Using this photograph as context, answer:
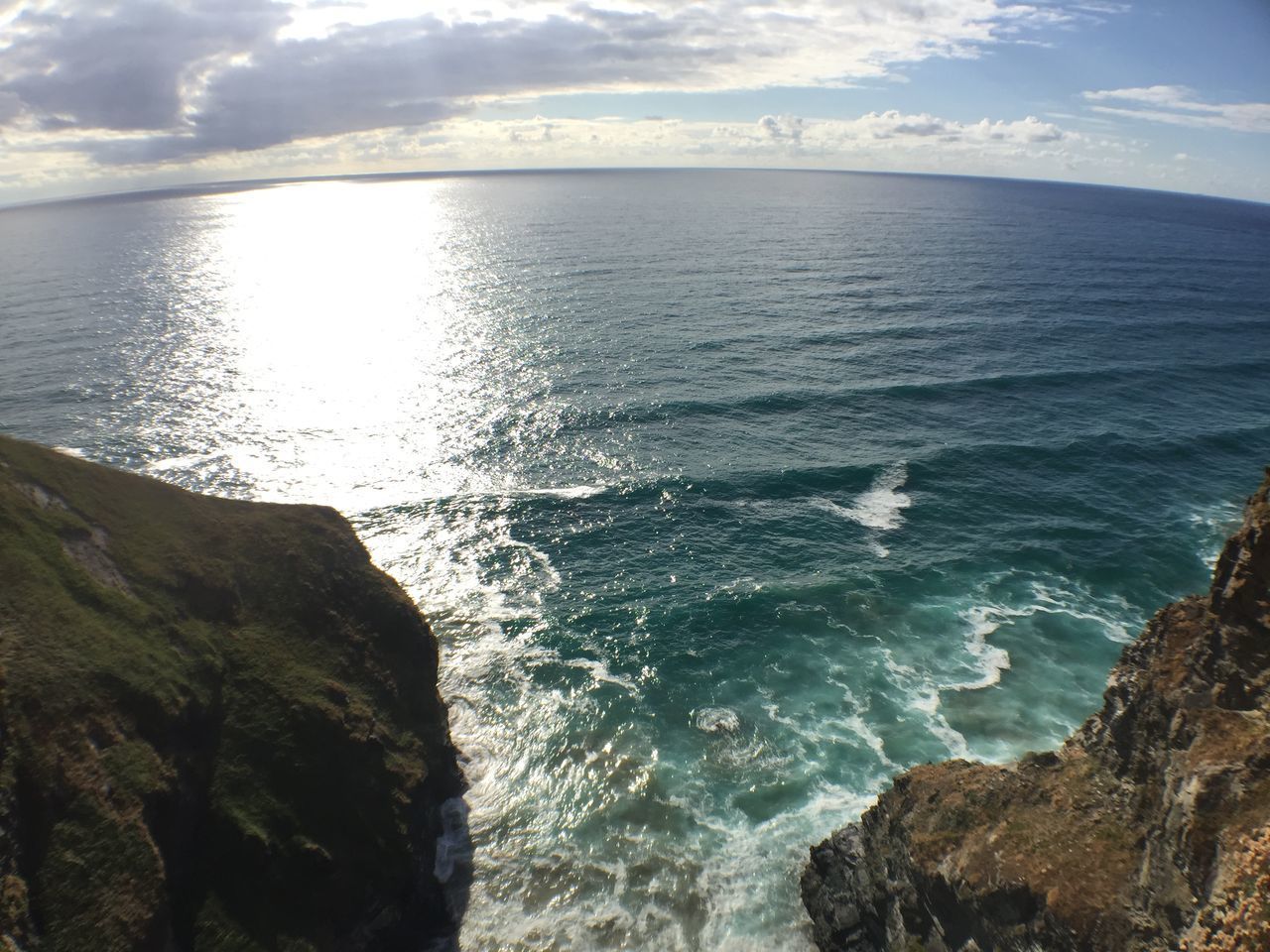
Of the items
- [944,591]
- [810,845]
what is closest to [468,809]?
[810,845]

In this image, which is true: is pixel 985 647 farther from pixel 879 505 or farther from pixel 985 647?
pixel 879 505

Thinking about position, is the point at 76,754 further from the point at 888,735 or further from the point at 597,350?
the point at 597,350

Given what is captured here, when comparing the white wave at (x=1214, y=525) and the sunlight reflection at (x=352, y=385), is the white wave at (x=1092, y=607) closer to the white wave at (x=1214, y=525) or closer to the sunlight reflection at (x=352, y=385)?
the white wave at (x=1214, y=525)

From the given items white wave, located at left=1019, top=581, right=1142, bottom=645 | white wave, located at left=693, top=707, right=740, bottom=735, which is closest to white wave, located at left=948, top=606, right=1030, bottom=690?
white wave, located at left=1019, top=581, right=1142, bottom=645

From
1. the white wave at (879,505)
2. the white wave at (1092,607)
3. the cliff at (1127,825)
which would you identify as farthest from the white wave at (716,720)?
the white wave at (1092,607)

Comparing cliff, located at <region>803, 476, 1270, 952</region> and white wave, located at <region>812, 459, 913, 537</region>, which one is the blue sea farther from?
cliff, located at <region>803, 476, 1270, 952</region>

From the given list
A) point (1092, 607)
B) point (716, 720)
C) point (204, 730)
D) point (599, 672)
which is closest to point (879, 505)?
point (1092, 607)
